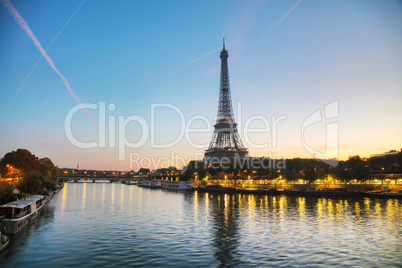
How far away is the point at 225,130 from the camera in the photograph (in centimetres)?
16125

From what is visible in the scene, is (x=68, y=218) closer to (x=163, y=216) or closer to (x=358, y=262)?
(x=163, y=216)

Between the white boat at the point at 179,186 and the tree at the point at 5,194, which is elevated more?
the tree at the point at 5,194

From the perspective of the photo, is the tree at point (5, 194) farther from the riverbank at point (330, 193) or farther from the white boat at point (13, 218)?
the riverbank at point (330, 193)

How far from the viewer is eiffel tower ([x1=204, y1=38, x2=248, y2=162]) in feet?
516

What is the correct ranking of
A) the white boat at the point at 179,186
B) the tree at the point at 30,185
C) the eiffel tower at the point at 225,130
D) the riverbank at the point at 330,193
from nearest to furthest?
the tree at the point at 30,185, the riverbank at the point at 330,193, the white boat at the point at 179,186, the eiffel tower at the point at 225,130

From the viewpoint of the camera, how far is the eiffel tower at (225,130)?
15738 centimetres

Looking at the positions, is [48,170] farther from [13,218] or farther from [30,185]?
[13,218]

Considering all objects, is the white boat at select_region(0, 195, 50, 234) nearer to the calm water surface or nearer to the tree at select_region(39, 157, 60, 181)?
the calm water surface

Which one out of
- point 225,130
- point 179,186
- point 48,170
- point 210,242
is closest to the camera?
point 210,242

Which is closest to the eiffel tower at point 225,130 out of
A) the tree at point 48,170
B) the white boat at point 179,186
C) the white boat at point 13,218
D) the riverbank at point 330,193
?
the white boat at point 179,186

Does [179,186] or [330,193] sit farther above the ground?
[330,193]

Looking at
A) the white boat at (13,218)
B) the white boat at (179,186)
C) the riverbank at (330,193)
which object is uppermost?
the white boat at (13,218)

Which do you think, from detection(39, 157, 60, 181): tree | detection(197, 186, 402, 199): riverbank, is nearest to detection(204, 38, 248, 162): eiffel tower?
detection(197, 186, 402, 199): riverbank

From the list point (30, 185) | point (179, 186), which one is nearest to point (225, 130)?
point (179, 186)
